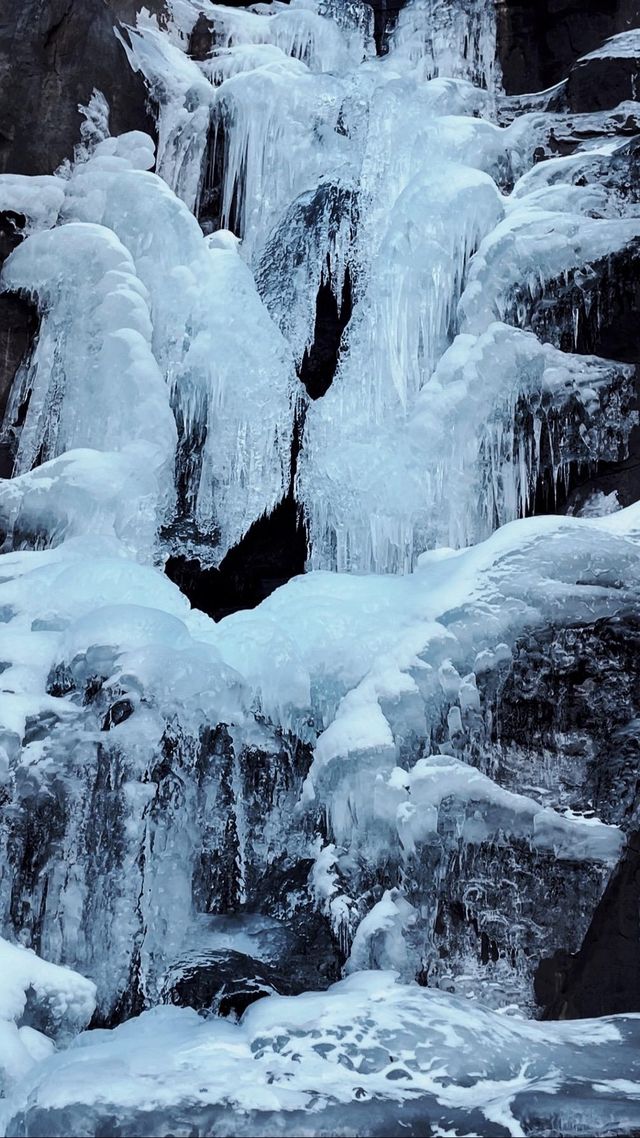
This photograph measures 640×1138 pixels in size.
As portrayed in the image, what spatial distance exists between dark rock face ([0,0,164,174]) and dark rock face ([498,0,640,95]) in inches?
125

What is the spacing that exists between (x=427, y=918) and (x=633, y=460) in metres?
2.99

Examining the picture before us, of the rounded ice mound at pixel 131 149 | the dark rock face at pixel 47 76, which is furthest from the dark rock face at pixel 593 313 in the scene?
the dark rock face at pixel 47 76

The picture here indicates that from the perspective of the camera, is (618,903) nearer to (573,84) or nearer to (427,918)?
(427,918)

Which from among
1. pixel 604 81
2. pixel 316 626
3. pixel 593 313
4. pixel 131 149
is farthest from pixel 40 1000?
pixel 604 81

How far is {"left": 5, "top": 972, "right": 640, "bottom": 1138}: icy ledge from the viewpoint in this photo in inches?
121

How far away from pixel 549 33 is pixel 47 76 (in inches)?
154

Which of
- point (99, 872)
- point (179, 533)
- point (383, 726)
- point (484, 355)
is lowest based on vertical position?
point (99, 872)

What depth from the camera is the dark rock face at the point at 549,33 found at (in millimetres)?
9836

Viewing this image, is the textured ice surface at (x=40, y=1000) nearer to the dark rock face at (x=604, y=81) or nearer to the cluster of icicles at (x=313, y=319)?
the cluster of icicles at (x=313, y=319)

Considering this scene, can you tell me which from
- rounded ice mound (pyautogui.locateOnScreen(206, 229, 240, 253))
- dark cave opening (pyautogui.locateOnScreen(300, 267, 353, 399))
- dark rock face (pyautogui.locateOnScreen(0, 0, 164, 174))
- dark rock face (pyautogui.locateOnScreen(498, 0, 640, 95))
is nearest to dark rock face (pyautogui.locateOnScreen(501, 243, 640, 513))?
dark cave opening (pyautogui.locateOnScreen(300, 267, 353, 399))

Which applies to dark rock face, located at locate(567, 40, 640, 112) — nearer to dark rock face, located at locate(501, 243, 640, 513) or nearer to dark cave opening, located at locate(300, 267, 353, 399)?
dark rock face, located at locate(501, 243, 640, 513)

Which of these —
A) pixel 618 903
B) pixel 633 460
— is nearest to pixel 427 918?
pixel 618 903

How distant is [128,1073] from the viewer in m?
3.24

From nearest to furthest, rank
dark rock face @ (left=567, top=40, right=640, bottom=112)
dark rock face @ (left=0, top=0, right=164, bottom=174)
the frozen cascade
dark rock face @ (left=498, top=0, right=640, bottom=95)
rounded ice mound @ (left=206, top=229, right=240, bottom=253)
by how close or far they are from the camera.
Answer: the frozen cascade, dark rock face @ (left=567, top=40, right=640, bottom=112), rounded ice mound @ (left=206, top=229, right=240, bottom=253), dark rock face @ (left=0, top=0, right=164, bottom=174), dark rock face @ (left=498, top=0, right=640, bottom=95)
